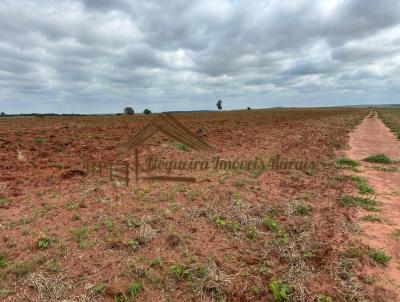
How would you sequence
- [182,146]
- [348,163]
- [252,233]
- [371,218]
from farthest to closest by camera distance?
[182,146] → [348,163] → [371,218] → [252,233]

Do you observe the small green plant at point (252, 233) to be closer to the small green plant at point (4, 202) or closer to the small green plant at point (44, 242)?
the small green plant at point (44, 242)

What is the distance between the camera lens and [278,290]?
3.02 metres

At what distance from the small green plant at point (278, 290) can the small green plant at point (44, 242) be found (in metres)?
2.79

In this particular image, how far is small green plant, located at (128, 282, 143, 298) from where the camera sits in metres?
3.02

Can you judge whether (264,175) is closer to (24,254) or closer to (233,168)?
(233,168)

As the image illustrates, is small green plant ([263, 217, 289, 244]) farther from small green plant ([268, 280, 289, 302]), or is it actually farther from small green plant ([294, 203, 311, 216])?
small green plant ([268, 280, 289, 302])

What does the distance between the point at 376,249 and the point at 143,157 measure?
22.6 feet

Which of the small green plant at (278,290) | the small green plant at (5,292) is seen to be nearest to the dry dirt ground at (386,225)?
the small green plant at (278,290)

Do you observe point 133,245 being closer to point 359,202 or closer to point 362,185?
point 359,202

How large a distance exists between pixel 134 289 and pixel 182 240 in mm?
1056

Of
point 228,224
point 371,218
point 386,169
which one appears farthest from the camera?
point 386,169

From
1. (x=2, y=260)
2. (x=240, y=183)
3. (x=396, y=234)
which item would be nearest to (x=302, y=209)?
(x=396, y=234)

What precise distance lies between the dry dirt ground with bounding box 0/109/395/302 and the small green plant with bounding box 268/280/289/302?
1 cm

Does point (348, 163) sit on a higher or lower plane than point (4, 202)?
lower
